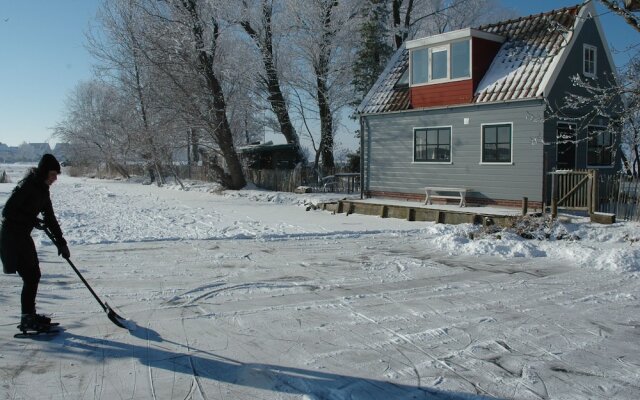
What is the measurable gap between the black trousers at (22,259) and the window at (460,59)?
14.2 metres

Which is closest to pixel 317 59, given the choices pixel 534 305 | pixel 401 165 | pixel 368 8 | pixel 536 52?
pixel 368 8

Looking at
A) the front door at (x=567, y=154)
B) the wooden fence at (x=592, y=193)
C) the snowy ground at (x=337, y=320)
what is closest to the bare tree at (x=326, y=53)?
the front door at (x=567, y=154)

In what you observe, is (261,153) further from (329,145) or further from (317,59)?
(317,59)

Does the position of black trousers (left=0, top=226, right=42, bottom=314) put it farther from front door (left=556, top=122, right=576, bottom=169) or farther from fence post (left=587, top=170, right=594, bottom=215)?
front door (left=556, top=122, right=576, bottom=169)

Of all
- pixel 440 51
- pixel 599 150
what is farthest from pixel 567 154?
pixel 440 51

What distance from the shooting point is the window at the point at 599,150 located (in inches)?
681

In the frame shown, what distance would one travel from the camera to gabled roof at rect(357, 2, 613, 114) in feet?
49.5

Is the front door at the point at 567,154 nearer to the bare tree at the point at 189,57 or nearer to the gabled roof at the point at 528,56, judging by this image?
the gabled roof at the point at 528,56

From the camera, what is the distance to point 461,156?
17.0m

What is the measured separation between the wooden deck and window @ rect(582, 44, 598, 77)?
5.34m

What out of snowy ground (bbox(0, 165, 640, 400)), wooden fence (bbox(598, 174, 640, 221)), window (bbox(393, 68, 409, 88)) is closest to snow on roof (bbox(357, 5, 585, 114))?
window (bbox(393, 68, 409, 88))

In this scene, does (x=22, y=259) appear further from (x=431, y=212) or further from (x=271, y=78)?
(x=271, y=78)

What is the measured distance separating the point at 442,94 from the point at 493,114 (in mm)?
2049

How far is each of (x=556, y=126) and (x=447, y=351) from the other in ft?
39.9
